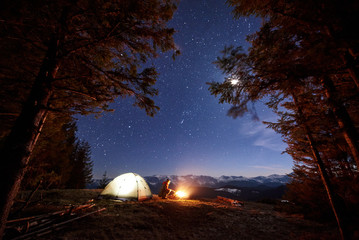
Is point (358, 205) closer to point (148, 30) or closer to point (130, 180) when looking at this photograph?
point (148, 30)

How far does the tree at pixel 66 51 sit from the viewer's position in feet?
8.90

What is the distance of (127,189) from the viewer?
33.6 ft

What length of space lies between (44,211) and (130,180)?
587cm

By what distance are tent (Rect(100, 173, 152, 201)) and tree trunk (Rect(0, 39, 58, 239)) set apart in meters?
7.93

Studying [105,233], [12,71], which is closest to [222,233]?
[105,233]

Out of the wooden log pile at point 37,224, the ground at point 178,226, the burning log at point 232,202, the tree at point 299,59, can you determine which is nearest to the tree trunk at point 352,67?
the tree at point 299,59

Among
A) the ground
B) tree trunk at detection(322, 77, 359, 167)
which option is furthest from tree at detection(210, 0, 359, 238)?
the ground

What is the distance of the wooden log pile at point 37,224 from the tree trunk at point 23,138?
97 cm

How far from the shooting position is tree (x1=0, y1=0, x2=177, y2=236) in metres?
2.71

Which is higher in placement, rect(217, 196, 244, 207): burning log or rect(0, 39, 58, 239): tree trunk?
rect(0, 39, 58, 239): tree trunk

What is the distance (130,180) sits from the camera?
35.9 feet

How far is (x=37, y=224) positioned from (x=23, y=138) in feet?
11.4

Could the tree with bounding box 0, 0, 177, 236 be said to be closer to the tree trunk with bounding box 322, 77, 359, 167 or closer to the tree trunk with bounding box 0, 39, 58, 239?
the tree trunk with bounding box 0, 39, 58, 239

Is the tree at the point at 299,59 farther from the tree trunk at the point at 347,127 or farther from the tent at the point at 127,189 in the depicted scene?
the tent at the point at 127,189
